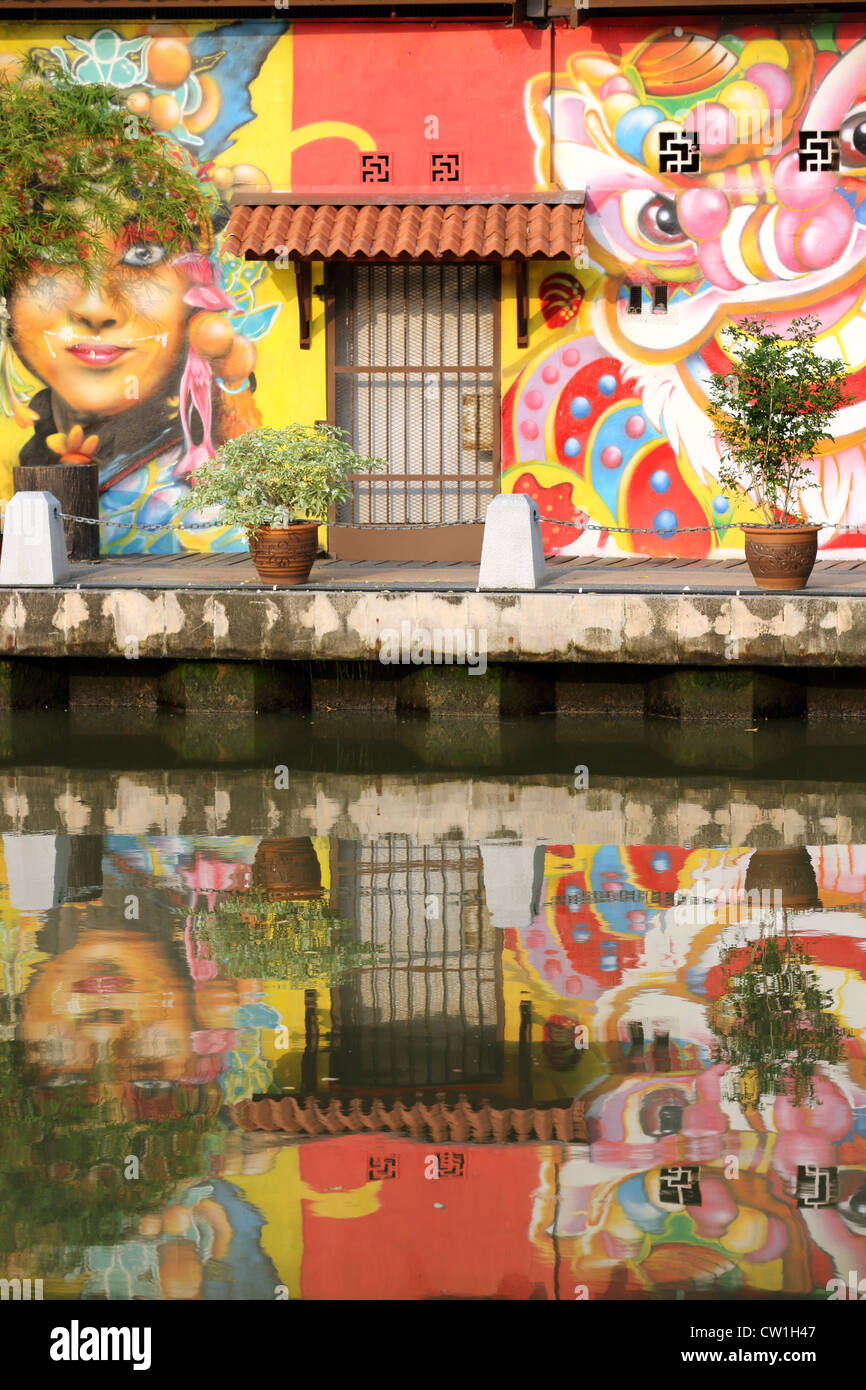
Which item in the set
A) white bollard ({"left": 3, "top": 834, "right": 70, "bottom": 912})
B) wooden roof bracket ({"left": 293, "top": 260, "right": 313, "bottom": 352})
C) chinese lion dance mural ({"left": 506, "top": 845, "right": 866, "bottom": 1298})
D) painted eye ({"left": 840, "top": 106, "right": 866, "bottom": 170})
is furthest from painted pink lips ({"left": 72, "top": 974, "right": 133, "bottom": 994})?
painted eye ({"left": 840, "top": 106, "right": 866, "bottom": 170})

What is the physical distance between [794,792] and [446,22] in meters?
7.59

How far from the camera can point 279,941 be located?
9.57 metres

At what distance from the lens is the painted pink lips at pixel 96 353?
56.5 feet

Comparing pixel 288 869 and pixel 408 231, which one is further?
pixel 408 231

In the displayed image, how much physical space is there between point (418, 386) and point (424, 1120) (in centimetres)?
1052

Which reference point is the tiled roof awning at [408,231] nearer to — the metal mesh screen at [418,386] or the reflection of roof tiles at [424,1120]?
the metal mesh screen at [418,386]

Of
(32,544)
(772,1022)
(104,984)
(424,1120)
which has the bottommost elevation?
(424,1120)

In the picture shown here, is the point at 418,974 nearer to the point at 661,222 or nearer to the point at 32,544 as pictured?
the point at 32,544

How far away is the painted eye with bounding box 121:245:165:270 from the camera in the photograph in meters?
17.1

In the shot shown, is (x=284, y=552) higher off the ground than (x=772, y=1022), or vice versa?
(x=284, y=552)

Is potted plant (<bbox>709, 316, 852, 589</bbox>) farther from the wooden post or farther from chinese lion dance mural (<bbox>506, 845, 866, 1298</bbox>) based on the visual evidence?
the wooden post

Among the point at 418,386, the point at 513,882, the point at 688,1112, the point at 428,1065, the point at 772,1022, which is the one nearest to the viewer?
the point at 688,1112

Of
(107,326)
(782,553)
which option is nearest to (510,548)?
(782,553)

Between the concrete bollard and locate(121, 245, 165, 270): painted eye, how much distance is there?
172 inches
